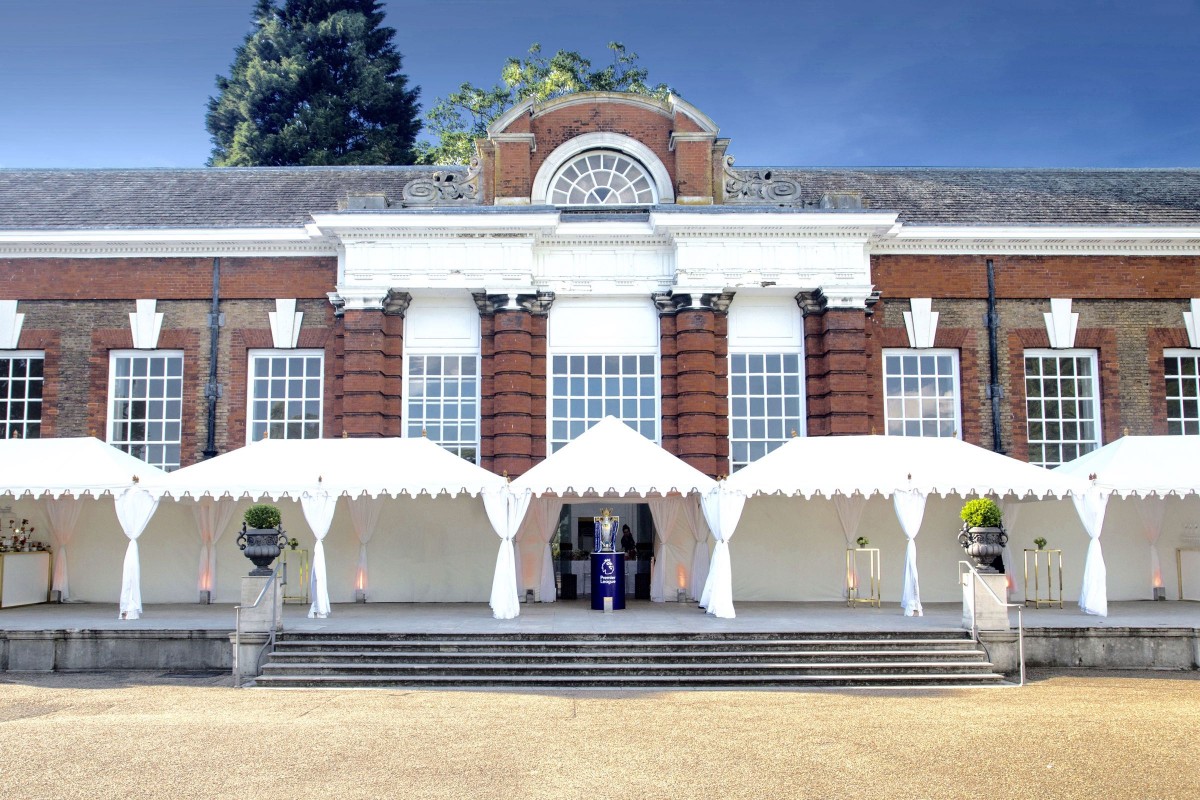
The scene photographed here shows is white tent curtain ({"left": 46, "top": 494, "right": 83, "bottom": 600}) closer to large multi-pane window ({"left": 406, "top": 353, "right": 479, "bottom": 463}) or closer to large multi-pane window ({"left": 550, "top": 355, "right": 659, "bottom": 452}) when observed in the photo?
large multi-pane window ({"left": 406, "top": 353, "right": 479, "bottom": 463})

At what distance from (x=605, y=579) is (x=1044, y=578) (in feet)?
25.3

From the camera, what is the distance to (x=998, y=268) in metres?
18.8

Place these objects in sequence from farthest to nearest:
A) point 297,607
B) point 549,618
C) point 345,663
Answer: point 297,607 → point 549,618 → point 345,663

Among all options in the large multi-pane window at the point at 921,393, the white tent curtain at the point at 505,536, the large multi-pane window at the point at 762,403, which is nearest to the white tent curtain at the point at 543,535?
the white tent curtain at the point at 505,536

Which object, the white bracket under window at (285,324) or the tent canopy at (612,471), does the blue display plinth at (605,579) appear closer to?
the tent canopy at (612,471)

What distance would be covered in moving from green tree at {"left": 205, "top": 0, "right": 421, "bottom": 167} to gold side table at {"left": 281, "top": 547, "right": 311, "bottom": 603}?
66.7 ft

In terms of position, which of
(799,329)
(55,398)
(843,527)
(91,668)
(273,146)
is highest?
(273,146)

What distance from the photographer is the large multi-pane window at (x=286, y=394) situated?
1856cm

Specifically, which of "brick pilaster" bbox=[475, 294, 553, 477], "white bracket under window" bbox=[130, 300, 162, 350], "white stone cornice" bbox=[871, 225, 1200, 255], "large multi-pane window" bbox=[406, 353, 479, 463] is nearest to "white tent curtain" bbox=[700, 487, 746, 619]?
"brick pilaster" bbox=[475, 294, 553, 477]

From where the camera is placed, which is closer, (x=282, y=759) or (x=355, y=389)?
(x=282, y=759)

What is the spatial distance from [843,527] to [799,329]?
3.61m

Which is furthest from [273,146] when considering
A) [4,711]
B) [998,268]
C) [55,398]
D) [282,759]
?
[282,759]

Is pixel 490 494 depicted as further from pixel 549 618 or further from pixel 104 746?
pixel 104 746

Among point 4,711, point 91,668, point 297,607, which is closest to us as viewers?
point 4,711
